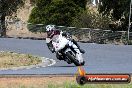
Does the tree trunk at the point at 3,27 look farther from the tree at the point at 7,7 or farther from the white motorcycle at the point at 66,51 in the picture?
the white motorcycle at the point at 66,51

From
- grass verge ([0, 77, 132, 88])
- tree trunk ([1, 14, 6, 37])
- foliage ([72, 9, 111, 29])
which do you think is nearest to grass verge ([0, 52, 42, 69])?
grass verge ([0, 77, 132, 88])

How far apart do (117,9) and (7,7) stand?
966 centimetres

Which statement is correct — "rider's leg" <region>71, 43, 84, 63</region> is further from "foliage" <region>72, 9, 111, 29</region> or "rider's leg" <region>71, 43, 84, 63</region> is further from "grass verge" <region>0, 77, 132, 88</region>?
"foliage" <region>72, 9, 111, 29</region>

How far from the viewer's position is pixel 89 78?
9.26m

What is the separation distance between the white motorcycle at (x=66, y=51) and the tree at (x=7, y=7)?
30810 mm

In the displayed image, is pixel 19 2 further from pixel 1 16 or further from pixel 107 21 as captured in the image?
pixel 107 21

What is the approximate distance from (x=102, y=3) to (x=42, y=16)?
18.5 ft

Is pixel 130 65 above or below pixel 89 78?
below

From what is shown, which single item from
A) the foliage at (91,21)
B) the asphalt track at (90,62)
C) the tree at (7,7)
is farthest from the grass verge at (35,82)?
the tree at (7,7)

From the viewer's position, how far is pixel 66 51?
12391mm

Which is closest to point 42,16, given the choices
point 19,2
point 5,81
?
point 19,2

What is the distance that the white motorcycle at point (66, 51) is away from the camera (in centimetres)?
1167

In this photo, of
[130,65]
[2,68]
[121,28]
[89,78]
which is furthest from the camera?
[121,28]

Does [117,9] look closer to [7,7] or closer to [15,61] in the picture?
[7,7]
